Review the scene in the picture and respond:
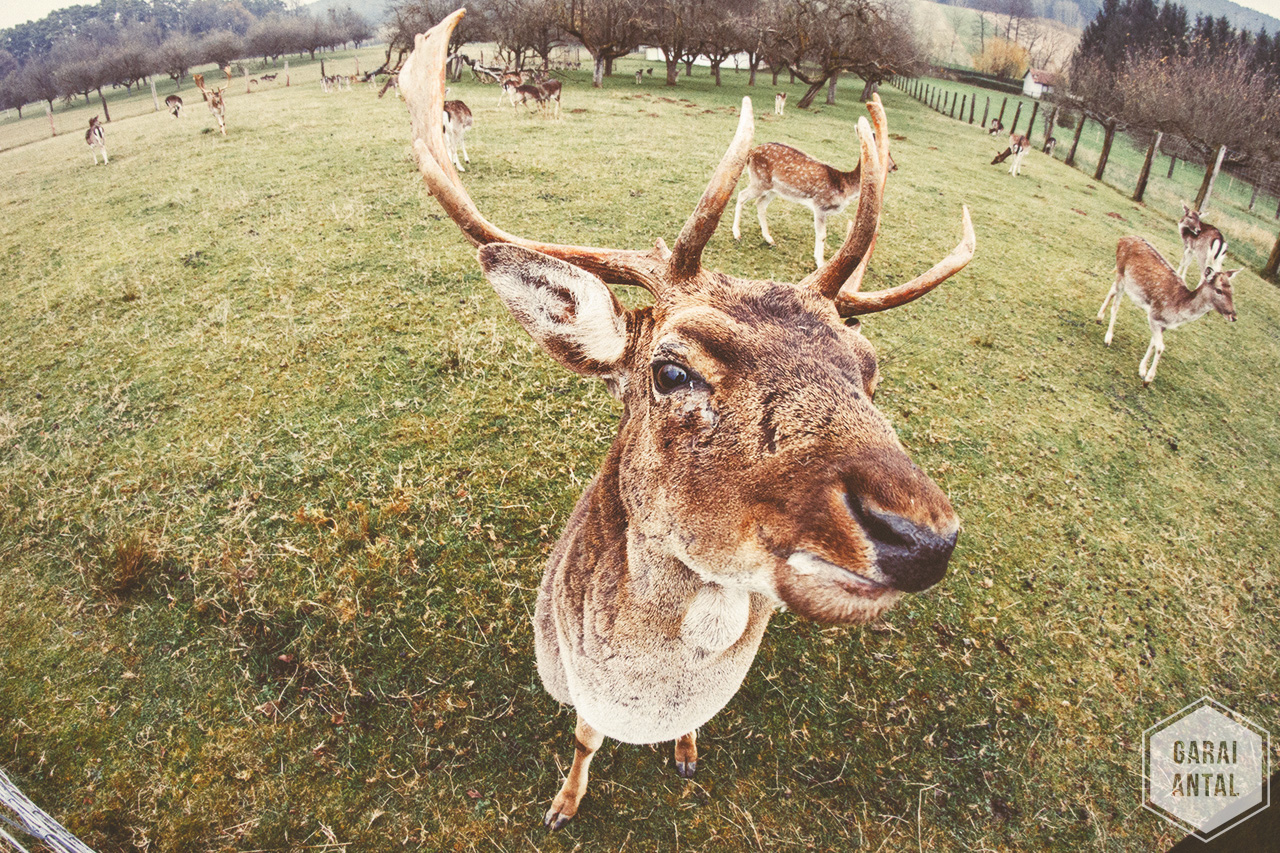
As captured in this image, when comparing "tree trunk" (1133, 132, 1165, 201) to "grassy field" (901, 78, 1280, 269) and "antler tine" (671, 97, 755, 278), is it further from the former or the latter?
"antler tine" (671, 97, 755, 278)

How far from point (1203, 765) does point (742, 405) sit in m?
5.10

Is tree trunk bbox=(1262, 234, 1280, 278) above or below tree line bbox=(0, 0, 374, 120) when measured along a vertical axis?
below

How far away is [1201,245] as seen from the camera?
41.3ft

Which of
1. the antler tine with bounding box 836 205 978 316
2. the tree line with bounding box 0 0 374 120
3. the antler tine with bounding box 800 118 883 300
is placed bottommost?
the antler tine with bounding box 836 205 978 316

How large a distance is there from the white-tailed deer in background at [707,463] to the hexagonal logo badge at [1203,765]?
360cm

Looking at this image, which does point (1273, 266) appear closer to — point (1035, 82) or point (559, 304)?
point (559, 304)

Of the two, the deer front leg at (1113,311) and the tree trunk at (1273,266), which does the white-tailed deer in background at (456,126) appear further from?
the tree trunk at (1273,266)

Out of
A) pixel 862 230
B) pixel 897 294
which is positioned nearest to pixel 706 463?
pixel 862 230

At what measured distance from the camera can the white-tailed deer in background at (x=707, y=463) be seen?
144 cm

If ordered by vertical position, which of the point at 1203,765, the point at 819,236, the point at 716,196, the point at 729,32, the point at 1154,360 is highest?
the point at 729,32

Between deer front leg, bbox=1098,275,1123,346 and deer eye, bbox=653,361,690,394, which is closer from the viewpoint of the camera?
deer eye, bbox=653,361,690,394

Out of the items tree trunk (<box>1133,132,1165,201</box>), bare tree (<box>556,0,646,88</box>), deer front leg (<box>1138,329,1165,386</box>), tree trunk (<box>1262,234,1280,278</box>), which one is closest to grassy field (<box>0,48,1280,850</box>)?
deer front leg (<box>1138,329,1165,386</box>)

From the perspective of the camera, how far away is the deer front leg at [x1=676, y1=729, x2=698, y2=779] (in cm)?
347

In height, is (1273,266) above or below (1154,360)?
below
